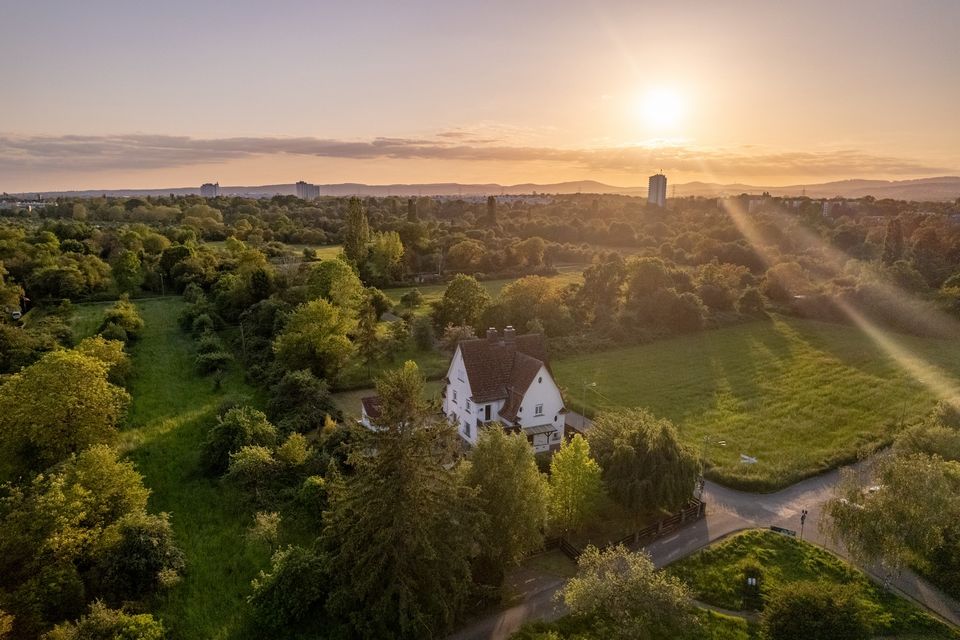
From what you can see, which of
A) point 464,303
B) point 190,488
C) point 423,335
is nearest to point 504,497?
point 190,488

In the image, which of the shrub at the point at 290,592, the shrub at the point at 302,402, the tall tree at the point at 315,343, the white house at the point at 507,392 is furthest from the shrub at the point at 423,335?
the shrub at the point at 290,592

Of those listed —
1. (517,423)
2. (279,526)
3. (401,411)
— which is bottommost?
(279,526)

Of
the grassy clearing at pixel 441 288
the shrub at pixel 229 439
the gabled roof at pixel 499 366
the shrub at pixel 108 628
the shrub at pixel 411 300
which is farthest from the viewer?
the grassy clearing at pixel 441 288

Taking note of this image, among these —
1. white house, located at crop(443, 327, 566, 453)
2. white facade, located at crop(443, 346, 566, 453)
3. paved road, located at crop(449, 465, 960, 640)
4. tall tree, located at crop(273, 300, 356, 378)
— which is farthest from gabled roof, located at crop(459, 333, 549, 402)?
tall tree, located at crop(273, 300, 356, 378)

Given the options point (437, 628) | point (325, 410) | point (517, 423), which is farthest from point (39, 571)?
point (517, 423)

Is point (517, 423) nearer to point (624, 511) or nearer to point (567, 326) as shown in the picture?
point (624, 511)

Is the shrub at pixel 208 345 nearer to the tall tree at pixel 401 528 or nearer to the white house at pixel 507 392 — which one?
the white house at pixel 507 392
